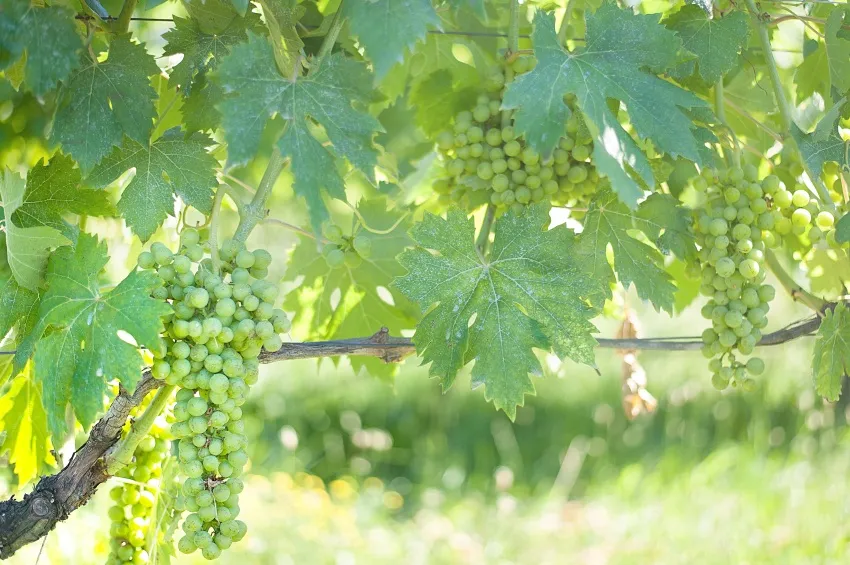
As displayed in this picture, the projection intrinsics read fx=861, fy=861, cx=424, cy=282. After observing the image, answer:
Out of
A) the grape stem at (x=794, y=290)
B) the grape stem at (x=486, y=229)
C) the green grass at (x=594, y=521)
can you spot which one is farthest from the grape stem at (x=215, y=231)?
the green grass at (x=594, y=521)

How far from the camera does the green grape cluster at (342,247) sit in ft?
4.99

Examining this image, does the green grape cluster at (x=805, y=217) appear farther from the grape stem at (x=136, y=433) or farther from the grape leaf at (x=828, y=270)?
the grape stem at (x=136, y=433)

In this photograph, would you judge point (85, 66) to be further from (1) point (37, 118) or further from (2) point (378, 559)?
(2) point (378, 559)

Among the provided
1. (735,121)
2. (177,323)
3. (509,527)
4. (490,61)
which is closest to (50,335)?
(177,323)

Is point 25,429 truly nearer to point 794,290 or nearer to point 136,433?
point 136,433

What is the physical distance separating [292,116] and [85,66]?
39 cm

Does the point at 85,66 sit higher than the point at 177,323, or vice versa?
the point at 85,66

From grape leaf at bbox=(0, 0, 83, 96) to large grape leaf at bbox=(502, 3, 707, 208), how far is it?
0.63m

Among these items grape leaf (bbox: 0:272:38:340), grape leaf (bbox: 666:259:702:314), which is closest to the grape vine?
grape leaf (bbox: 0:272:38:340)

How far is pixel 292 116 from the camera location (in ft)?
3.89

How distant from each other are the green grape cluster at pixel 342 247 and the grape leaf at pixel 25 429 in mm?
562

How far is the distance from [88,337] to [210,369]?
17 cm

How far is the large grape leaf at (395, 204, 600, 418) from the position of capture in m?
1.29

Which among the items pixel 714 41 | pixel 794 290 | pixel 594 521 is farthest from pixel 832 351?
pixel 594 521
